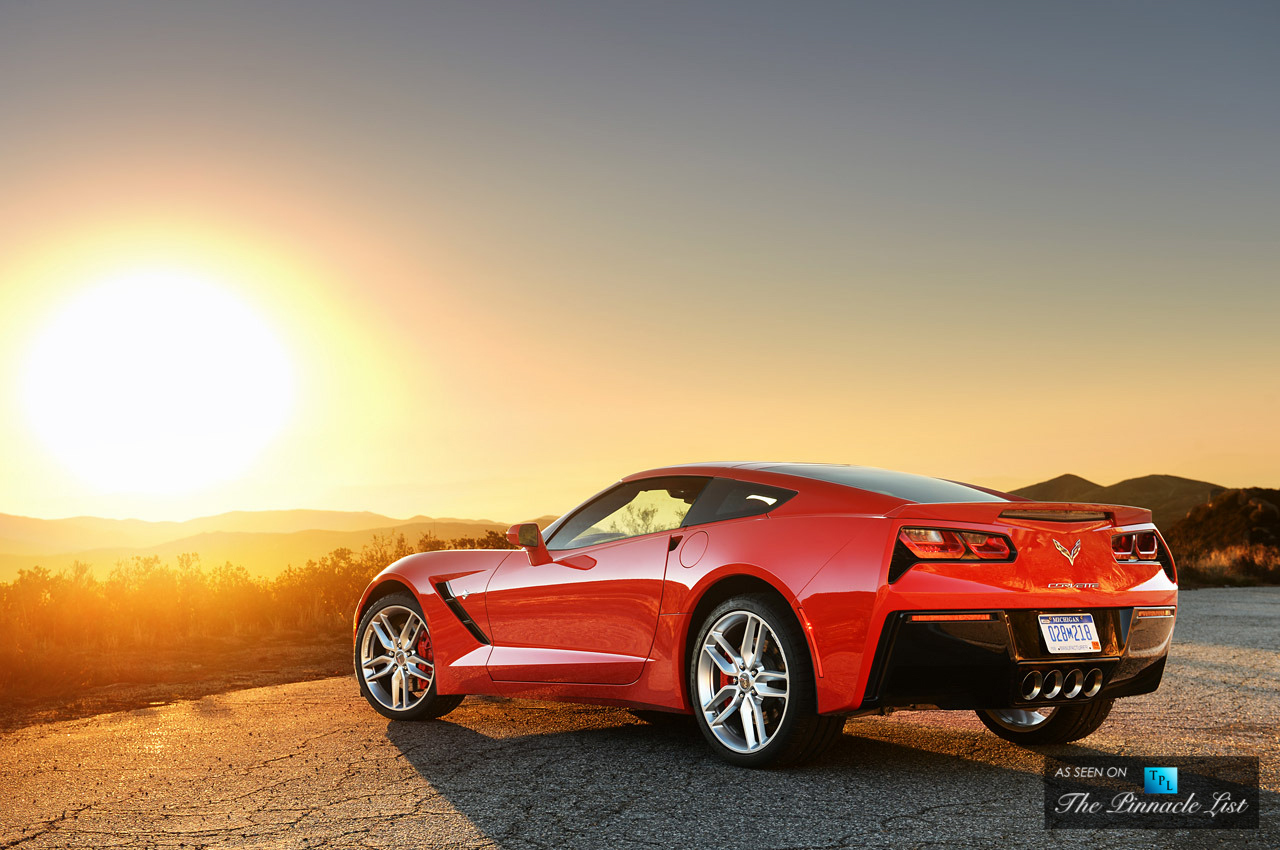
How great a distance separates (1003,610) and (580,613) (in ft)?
7.50

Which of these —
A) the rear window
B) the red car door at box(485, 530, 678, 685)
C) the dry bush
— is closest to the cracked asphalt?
the red car door at box(485, 530, 678, 685)

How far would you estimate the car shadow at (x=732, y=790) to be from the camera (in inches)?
152

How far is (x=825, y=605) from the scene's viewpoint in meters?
4.57

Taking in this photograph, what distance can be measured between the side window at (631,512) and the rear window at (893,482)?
560mm

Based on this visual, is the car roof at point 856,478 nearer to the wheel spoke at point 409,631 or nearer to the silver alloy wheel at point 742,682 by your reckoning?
the silver alloy wheel at point 742,682

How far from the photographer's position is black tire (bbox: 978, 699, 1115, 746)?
215 inches

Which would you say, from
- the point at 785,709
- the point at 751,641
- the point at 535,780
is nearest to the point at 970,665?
the point at 785,709

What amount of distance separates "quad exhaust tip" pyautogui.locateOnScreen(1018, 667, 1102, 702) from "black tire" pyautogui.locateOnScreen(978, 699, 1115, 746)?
62 centimetres

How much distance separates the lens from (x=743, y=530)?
5.08 meters

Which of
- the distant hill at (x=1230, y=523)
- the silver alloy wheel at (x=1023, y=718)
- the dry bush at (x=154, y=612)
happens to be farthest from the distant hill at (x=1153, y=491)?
the silver alloy wheel at (x=1023, y=718)

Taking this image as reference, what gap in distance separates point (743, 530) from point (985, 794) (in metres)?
1.54

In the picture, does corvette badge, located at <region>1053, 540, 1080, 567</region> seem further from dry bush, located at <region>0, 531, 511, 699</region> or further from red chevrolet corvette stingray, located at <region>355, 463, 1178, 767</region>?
dry bush, located at <region>0, 531, 511, 699</region>

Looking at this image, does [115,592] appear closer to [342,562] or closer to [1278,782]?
[342,562]

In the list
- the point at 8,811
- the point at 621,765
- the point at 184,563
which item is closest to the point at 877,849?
the point at 621,765
